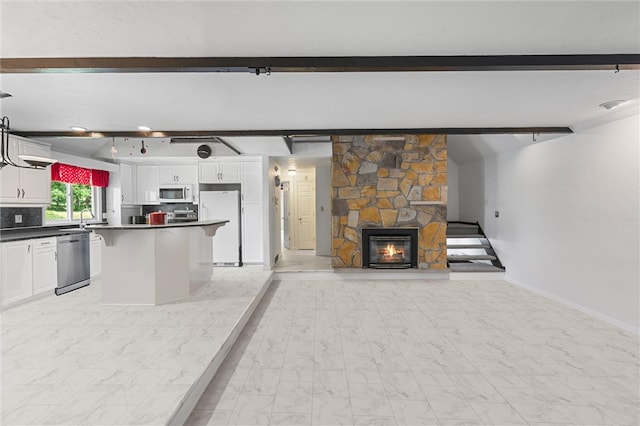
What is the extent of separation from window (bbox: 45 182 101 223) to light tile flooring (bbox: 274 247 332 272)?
154 inches

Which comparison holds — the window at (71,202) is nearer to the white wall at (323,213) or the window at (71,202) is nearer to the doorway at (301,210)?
the doorway at (301,210)

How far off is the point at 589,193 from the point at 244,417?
15.6ft

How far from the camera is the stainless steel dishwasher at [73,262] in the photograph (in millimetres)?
4688

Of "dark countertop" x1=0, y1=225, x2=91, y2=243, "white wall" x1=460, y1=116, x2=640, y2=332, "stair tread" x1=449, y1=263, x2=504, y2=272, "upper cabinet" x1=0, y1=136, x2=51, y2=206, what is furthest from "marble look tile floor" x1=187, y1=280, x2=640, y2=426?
"upper cabinet" x1=0, y1=136, x2=51, y2=206

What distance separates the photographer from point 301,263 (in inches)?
270

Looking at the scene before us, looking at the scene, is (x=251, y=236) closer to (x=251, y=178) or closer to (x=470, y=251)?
(x=251, y=178)

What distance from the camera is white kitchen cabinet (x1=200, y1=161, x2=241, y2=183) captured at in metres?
6.60

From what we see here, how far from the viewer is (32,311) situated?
3855mm

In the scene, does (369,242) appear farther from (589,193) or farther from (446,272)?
(589,193)

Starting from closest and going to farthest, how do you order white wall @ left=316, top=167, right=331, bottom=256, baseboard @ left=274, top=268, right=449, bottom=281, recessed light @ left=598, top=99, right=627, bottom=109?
recessed light @ left=598, top=99, right=627, bottom=109 → baseboard @ left=274, top=268, right=449, bottom=281 → white wall @ left=316, top=167, right=331, bottom=256

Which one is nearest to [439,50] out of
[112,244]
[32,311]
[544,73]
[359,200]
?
[544,73]

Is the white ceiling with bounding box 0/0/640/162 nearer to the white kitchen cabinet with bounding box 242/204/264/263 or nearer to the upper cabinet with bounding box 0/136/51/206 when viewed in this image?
the upper cabinet with bounding box 0/136/51/206

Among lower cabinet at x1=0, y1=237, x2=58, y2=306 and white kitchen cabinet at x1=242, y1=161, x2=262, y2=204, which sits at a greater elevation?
white kitchen cabinet at x1=242, y1=161, x2=262, y2=204

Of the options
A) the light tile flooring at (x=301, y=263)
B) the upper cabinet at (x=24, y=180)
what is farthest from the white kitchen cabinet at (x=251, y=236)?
the upper cabinet at (x=24, y=180)
